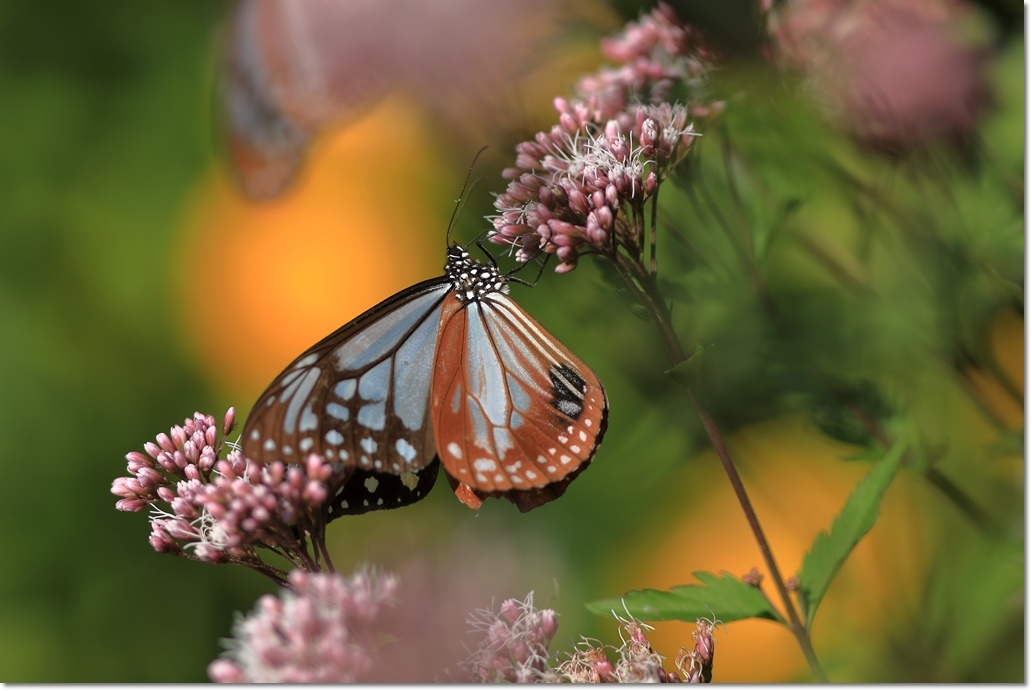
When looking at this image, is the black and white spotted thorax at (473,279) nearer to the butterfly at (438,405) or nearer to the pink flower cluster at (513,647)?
the butterfly at (438,405)

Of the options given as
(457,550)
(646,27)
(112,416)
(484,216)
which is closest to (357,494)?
(457,550)

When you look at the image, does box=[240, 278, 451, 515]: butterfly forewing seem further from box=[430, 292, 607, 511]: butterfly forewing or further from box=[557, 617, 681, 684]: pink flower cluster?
box=[557, 617, 681, 684]: pink flower cluster

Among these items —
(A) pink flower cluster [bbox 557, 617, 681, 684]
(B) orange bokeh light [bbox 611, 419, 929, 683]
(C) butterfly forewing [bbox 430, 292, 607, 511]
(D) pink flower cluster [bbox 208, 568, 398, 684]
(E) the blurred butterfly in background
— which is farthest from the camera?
(E) the blurred butterfly in background

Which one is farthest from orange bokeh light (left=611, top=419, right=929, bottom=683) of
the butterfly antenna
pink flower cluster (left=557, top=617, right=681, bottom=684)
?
the butterfly antenna

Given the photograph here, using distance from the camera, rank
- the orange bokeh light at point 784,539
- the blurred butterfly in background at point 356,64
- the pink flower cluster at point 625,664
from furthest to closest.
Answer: the blurred butterfly in background at point 356,64 < the orange bokeh light at point 784,539 < the pink flower cluster at point 625,664

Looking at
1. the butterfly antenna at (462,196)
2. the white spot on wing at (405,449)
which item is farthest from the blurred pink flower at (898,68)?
the white spot on wing at (405,449)

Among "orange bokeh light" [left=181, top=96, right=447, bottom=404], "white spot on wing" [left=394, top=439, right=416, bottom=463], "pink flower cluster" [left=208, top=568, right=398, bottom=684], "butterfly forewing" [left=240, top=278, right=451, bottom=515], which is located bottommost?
"pink flower cluster" [left=208, top=568, right=398, bottom=684]

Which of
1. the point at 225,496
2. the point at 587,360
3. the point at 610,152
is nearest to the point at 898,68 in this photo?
the point at 610,152

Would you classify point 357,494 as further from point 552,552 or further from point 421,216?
point 421,216
